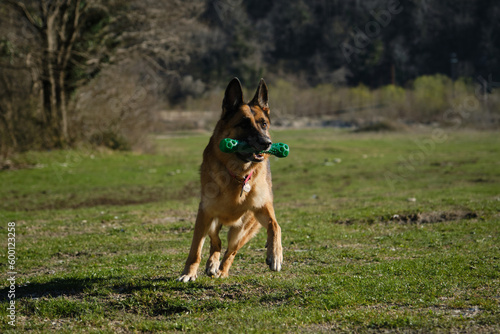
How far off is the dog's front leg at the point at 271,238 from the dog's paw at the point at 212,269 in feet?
3.01

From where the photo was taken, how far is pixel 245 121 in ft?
22.0

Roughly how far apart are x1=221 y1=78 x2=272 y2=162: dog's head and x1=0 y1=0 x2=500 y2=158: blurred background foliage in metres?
22.5

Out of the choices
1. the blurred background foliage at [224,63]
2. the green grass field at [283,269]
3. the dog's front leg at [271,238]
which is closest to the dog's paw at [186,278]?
the green grass field at [283,269]

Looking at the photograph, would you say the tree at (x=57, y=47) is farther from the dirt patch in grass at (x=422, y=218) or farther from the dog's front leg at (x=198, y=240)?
the dog's front leg at (x=198, y=240)

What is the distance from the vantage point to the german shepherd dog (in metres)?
6.65

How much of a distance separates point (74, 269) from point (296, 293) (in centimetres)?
376

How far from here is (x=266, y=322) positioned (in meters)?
5.22

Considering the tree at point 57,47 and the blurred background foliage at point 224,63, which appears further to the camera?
the blurred background foliage at point 224,63

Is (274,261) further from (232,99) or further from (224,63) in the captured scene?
(224,63)

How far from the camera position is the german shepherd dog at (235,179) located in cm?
665

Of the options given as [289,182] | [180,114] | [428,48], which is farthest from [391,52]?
[289,182]

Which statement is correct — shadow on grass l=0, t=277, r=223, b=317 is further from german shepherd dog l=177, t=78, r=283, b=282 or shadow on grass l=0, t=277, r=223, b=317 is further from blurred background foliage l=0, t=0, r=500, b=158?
blurred background foliage l=0, t=0, r=500, b=158

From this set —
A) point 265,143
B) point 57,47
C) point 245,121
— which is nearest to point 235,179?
point 265,143

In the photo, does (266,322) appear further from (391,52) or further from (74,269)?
(391,52)
